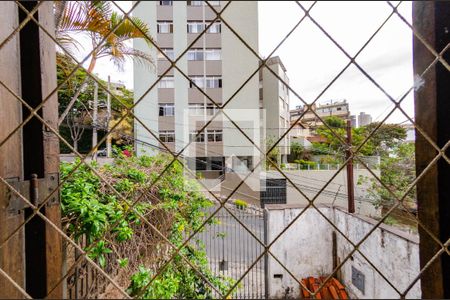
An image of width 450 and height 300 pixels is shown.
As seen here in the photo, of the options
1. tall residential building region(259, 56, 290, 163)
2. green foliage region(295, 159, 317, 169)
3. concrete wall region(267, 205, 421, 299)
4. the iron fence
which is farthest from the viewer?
concrete wall region(267, 205, 421, 299)

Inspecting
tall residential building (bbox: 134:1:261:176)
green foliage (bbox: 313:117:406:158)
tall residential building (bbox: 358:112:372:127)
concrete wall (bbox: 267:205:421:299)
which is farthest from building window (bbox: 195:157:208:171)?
concrete wall (bbox: 267:205:421:299)

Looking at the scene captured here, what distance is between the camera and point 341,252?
1510 mm

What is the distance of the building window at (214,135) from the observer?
0.68 meters

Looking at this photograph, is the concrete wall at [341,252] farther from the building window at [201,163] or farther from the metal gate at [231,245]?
the building window at [201,163]

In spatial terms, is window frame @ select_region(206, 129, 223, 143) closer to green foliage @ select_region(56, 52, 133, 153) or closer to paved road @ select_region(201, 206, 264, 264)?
green foliage @ select_region(56, 52, 133, 153)

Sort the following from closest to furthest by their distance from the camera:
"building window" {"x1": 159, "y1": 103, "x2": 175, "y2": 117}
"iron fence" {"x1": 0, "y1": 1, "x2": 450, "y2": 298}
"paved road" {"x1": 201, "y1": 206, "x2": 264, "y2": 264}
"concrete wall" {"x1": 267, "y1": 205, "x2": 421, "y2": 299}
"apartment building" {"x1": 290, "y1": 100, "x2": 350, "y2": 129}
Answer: "iron fence" {"x1": 0, "y1": 1, "x2": 450, "y2": 298} → "apartment building" {"x1": 290, "y1": 100, "x2": 350, "y2": 129} → "building window" {"x1": 159, "y1": 103, "x2": 175, "y2": 117} → "paved road" {"x1": 201, "y1": 206, "x2": 264, "y2": 264} → "concrete wall" {"x1": 267, "y1": 205, "x2": 421, "y2": 299}

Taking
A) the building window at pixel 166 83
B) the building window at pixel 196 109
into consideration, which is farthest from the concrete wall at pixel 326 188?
the building window at pixel 166 83

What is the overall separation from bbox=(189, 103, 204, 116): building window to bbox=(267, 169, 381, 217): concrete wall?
0.27m

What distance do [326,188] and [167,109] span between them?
0.55 metres

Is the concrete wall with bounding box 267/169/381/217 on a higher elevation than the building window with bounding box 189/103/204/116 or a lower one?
lower

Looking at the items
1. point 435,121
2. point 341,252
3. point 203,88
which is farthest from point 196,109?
point 341,252

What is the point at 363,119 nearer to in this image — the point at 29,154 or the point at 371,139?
the point at 371,139

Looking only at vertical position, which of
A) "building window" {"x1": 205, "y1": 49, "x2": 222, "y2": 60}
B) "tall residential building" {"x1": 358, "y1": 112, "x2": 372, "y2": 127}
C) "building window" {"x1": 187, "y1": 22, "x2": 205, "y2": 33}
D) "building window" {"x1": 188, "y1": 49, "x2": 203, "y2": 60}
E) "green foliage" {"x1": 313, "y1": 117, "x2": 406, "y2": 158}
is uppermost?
"building window" {"x1": 187, "y1": 22, "x2": 205, "y2": 33}

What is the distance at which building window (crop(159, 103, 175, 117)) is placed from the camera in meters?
0.71
